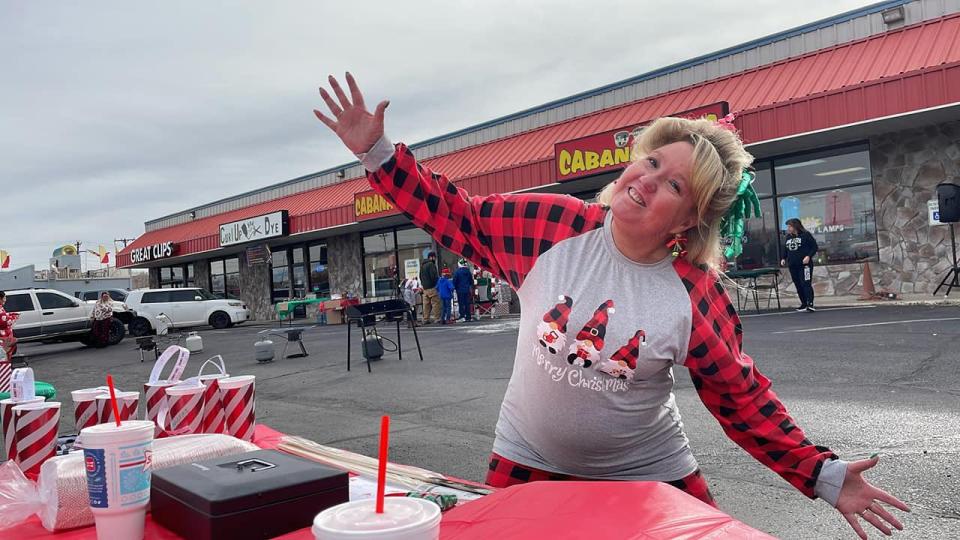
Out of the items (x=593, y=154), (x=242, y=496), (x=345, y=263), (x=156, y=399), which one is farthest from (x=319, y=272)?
(x=242, y=496)

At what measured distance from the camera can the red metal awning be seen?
474 inches

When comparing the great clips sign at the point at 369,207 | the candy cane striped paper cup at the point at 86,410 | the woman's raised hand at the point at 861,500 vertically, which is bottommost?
the woman's raised hand at the point at 861,500

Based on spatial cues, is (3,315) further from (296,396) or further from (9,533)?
(9,533)

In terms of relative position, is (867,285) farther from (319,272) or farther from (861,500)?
(319,272)

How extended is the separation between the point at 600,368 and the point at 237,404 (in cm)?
136

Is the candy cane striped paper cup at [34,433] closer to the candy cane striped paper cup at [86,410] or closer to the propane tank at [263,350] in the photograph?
the candy cane striped paper cup at [86,410]

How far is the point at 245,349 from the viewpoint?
14898 mm

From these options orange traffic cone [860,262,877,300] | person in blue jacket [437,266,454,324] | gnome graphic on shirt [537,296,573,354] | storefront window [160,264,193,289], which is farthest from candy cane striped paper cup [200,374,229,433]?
storefront window [160,264,193,289]

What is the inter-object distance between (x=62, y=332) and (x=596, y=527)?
21.6 meters

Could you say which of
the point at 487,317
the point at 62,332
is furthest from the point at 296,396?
the point at 62,332

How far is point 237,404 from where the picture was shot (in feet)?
7.87

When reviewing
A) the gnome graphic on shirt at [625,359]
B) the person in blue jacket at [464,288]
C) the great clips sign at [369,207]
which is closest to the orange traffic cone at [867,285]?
the person in blue jacket at [464,288]

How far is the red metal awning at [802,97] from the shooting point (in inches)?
474

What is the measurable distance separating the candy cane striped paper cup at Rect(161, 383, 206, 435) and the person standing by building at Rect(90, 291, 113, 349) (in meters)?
19.5
